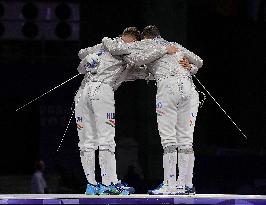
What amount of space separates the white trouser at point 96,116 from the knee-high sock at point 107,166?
0.16ft

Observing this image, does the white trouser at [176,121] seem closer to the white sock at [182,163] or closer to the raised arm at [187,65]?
the white sock at [182,163]

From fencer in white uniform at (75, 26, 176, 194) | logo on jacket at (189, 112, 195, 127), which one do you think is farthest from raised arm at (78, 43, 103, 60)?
logo on jacket at (189, 112, 195, 127)

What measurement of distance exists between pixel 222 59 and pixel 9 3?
449 cm

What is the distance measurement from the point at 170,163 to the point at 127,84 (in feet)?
27.3

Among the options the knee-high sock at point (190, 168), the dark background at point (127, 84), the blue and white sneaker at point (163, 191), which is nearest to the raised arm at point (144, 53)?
the knee-high sock at point (190, 168)

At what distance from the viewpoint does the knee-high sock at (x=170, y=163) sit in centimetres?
650

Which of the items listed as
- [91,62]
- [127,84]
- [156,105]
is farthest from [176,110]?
[127,84]

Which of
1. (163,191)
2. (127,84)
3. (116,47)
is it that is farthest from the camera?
(127,84)

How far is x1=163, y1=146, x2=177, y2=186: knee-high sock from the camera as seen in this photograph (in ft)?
21.3

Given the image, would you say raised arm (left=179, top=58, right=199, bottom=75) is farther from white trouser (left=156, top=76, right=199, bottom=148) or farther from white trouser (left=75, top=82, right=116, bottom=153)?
white trouser (left=75, top=82, right=116, bottom=153)

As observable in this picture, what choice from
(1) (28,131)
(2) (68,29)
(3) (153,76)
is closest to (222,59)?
(2) (68,29)

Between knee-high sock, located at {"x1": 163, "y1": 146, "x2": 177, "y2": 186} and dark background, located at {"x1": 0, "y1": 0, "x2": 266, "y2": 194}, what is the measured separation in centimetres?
679

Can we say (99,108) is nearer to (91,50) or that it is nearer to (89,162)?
(89,162)

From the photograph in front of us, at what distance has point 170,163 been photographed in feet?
21.3
